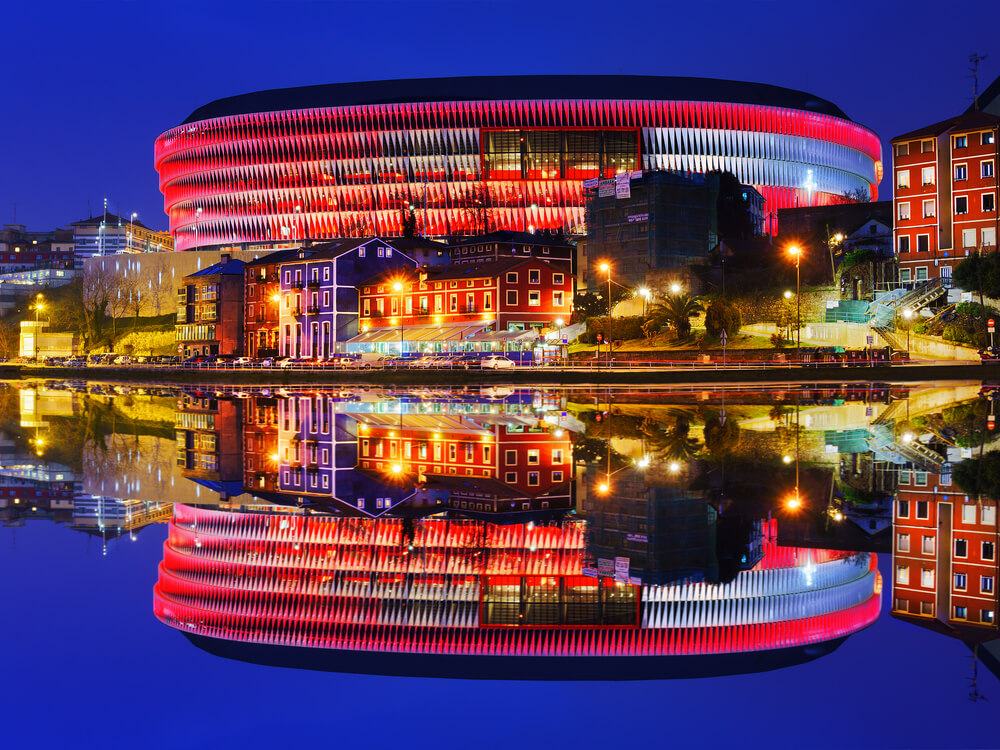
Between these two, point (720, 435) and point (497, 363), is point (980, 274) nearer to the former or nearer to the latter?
point (497, 363)

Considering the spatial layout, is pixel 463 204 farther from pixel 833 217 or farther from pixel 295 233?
→ pixel 833 217

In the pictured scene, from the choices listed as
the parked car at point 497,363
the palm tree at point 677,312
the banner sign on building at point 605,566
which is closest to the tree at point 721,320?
the palm tree at point 677,312

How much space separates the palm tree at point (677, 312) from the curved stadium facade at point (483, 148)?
50621 mm

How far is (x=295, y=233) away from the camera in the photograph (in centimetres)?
14638

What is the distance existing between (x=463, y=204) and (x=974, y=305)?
243 feet

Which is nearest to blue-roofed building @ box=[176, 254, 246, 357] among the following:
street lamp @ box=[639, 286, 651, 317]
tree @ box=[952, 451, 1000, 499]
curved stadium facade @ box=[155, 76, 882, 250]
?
curved stadium facade @ box=[155, 76, 882, 250]

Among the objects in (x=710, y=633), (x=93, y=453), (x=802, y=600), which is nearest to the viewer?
(x=710, y=633)

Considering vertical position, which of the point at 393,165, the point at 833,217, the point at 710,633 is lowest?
the point at 710,633

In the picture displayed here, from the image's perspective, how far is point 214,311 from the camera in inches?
4953

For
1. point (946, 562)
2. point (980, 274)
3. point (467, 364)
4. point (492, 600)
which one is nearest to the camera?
point (492, 600)

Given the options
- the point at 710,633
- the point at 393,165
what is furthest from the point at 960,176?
the point at 710,633

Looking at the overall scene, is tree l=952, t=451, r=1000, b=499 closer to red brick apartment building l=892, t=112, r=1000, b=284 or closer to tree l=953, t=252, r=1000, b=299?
tree l=953, t=252, r=1000, b=299

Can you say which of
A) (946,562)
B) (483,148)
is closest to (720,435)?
(946,562)
